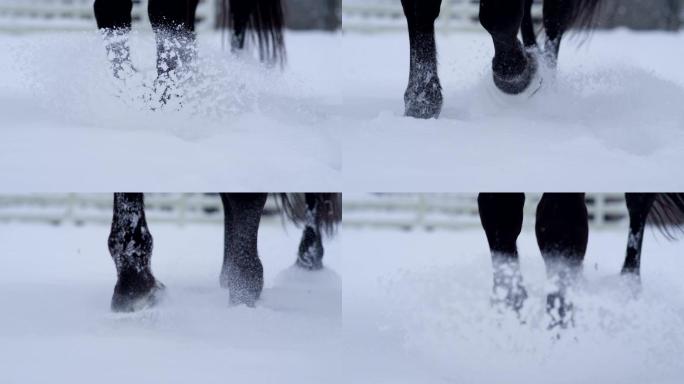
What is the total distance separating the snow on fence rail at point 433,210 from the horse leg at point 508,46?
0.62 feet

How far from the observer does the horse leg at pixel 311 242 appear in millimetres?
1513

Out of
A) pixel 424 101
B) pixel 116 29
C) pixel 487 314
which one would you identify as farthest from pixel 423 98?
pixel 116 29

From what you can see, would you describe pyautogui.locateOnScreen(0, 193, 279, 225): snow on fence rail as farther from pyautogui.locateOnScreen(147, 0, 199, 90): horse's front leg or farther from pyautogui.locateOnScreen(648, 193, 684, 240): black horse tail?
pyautogui.locateOnScreen(648, 193, 684, 240): black horse tail

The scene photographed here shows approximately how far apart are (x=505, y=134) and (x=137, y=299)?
2.17 feet

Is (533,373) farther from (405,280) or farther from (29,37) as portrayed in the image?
(29,37)

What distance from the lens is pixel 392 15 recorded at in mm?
1453

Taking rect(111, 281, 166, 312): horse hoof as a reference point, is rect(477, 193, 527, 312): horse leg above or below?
above

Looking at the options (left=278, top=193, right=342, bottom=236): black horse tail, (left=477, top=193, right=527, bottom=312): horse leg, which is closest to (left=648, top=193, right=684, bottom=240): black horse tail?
(left=477, top=193, right=527, bottom=312): horse leg

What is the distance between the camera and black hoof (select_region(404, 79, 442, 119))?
4.70 ft

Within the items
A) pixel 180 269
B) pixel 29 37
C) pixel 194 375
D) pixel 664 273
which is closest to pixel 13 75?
pixel 29 37

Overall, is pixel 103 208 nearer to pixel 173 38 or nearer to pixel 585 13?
pixel 173 38

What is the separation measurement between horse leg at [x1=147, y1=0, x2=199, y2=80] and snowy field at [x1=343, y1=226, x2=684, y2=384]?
0.39m

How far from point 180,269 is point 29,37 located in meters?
0.45

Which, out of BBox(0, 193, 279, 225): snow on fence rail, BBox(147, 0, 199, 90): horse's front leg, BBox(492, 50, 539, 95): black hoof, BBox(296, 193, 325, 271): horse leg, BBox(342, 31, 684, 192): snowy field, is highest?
BBox(147, 0, 199, 90): horse's front leg
